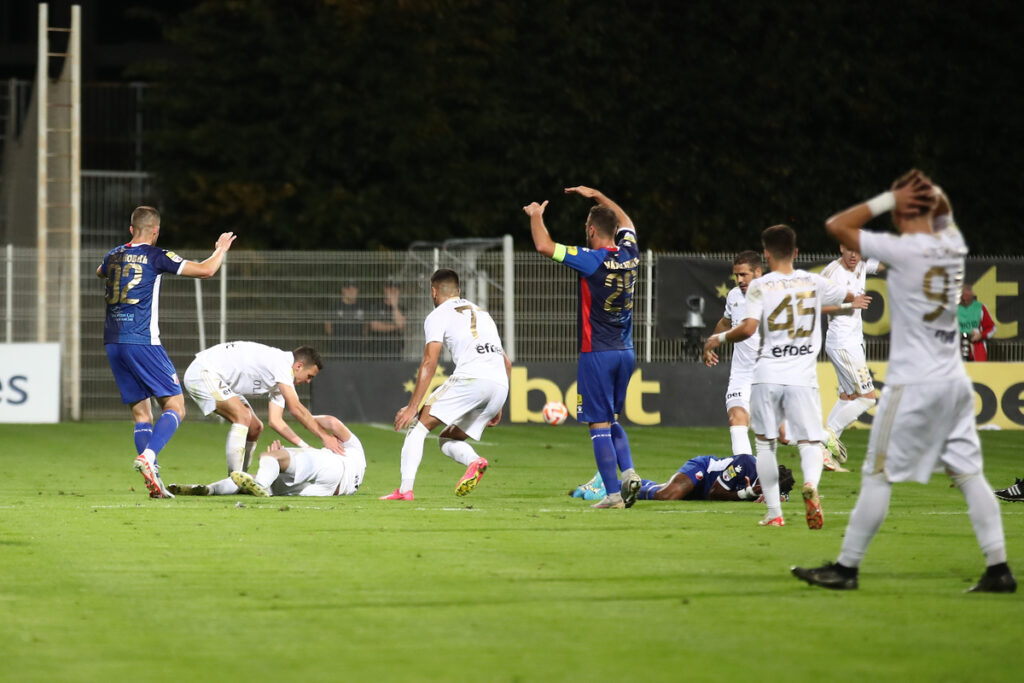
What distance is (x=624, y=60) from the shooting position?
115 feet

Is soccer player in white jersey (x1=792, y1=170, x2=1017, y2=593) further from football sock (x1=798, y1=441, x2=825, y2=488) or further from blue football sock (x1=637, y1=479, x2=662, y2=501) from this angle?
blue football sock (x1=637, y1=479, x2=662, y2=501)

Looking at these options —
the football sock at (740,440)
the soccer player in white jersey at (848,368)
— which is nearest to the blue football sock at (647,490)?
the football sock at (740,440)

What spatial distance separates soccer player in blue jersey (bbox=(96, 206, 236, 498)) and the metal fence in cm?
1127

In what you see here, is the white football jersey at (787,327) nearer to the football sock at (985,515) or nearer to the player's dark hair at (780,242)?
the player's dark hair at (780,242)

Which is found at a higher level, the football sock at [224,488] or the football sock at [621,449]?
the football sock at [621,449]

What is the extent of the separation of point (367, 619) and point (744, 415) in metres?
7.17

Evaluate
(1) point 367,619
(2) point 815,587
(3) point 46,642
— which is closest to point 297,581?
(1) point 367,619

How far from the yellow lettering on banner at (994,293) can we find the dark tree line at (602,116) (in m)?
10.2

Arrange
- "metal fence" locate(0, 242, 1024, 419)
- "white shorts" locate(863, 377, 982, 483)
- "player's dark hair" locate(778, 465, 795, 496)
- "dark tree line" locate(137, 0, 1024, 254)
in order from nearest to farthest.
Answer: "white shorts" locate(863, 377, 982, 483) → "player's dark hair" locate(778, 465, 795, 496) → "metal fence" locate(0, 242, 1024, 419) → "dark tree line" locate(137, 0, 1024, 254)

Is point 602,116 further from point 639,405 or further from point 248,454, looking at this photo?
point 248,454

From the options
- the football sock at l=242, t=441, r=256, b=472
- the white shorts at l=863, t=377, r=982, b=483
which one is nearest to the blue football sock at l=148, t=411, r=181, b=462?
the football sock at l=242, t=441, r=256, b=472

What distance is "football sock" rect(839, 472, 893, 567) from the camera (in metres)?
7.13

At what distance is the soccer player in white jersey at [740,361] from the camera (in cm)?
1269

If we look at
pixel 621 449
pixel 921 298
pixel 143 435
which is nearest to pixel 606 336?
pixel 621 449
